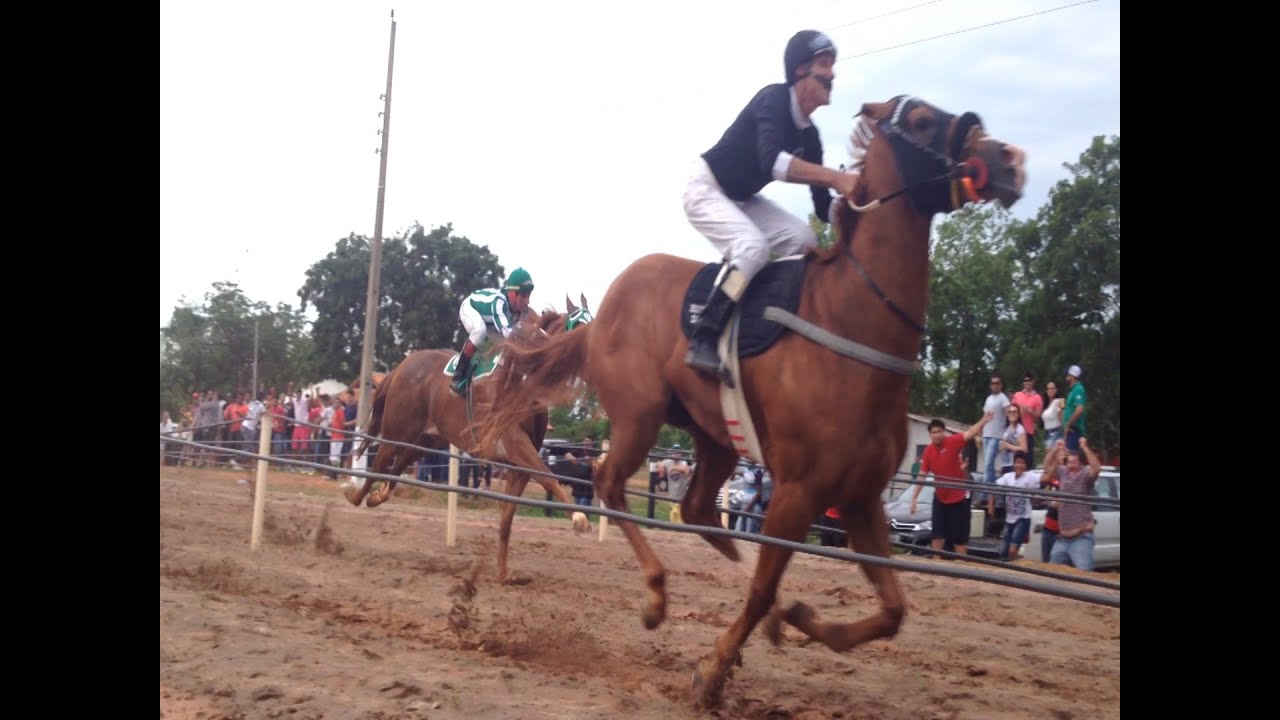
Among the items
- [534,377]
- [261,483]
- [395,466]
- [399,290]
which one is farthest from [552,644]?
[399,290]

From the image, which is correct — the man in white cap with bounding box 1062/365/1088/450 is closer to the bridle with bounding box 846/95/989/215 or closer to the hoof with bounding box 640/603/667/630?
the hoof with bounding box 640/603/667/630

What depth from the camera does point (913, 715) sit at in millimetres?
4586

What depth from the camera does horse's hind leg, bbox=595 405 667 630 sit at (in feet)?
17.4

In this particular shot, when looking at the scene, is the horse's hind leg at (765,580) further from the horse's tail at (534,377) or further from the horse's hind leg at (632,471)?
the horse's tail at (534,377)

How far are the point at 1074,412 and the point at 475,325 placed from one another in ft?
19.3

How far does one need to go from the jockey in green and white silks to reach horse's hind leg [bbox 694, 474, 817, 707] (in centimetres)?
471

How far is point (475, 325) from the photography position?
9320 millimetres

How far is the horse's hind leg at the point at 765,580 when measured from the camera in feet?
14.4

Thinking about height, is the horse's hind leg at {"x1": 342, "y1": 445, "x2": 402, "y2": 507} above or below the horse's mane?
below

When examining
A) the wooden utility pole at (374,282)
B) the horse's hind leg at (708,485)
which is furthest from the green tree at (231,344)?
the horse's hind leg at (708,485)

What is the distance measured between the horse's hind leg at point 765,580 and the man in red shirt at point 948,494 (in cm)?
565

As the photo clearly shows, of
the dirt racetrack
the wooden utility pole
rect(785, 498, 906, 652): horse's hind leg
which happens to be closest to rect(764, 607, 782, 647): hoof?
the dirt racetrack
